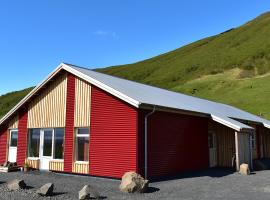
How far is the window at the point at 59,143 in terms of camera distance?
1970 centimetres

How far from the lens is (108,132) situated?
1752 centimetres

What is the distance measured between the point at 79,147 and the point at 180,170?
5587 millimetres

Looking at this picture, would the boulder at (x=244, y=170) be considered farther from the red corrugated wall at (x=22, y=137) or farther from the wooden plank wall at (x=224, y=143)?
the red corrugated wall at (x=22, y=137)

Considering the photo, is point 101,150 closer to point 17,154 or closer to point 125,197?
point 125,197

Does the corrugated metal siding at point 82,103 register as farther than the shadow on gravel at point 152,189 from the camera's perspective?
Yes

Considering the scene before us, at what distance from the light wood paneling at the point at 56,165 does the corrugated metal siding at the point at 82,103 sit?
2.39 metres

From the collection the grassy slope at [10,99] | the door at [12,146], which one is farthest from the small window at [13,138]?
the grassy slope at [10,99]

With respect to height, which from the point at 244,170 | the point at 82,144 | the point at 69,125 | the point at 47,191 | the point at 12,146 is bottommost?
the point at 47,191

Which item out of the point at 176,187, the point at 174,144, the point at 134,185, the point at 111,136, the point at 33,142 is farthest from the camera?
the point at 33,142

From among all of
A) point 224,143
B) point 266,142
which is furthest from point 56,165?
point 266,142

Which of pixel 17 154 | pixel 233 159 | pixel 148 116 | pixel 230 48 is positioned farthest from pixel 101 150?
pixel 230 48

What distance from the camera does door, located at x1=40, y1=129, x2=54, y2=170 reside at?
20316 mm

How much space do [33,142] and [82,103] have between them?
481cm

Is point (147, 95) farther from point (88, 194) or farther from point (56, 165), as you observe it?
point (88, 194)
